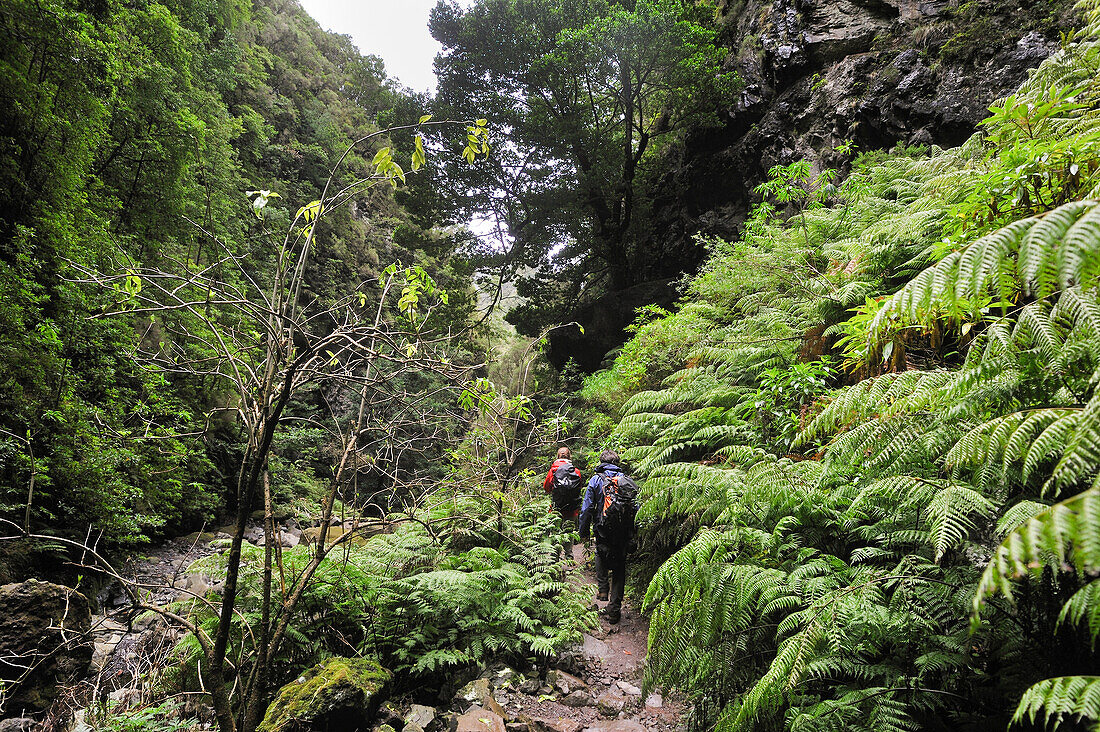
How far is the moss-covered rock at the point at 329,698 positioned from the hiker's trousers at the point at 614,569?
2.65 m

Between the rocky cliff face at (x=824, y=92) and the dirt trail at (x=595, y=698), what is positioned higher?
the rocky cliff face at (x=824, y=92)

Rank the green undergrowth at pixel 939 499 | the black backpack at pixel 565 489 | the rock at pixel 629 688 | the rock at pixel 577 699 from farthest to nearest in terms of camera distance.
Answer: the black backpack at pixel 565 489, the rock at pixel 629 688, the rock at pixel 577 699, the green undergrowth at pixel 939 499

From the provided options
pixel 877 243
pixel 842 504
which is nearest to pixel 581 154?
pixel 877 243

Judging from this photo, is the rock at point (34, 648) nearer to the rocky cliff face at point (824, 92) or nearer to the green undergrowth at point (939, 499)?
the green undergrowth at point (939, 499)

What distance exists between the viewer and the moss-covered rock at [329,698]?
2.82 m

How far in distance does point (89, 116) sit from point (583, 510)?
37.6 feet

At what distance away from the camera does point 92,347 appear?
7934mm

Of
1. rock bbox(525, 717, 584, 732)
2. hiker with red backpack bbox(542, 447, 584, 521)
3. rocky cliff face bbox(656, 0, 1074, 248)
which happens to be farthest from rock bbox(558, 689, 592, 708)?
rocky cliff face bbox(656, 0, 1074, 248)

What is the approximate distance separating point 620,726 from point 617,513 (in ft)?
6.89

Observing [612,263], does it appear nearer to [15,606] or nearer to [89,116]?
[89,116]

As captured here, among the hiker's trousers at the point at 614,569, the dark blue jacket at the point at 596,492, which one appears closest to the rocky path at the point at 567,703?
the hiker's trousers at the point at 614,569

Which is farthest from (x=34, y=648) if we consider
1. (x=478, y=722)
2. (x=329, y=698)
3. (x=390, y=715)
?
(x=478, y=722)

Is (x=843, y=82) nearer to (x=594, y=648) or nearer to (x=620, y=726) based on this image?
(x=594, y=648)

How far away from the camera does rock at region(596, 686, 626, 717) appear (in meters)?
3.52
